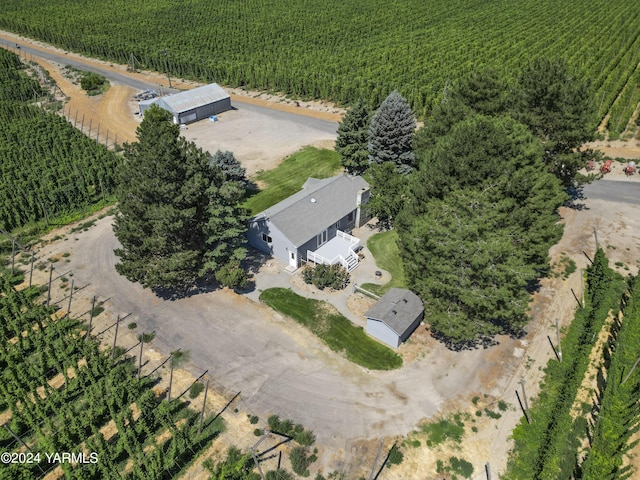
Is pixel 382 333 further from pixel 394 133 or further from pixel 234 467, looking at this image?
pixel 394 133

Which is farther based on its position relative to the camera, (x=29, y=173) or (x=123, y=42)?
(x=123, y=42)

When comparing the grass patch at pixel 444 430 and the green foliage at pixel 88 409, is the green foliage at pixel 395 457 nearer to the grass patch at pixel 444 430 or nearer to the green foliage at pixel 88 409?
the grass patch at pixel 444 430

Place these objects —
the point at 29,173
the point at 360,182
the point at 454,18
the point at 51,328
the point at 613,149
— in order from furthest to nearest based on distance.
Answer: the point at 454,18 → the point at 613,149 → the point at 29,173 → the point at 360,182 → the point at 51,328

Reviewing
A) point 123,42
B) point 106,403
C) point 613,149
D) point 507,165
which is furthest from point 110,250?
point 123,42

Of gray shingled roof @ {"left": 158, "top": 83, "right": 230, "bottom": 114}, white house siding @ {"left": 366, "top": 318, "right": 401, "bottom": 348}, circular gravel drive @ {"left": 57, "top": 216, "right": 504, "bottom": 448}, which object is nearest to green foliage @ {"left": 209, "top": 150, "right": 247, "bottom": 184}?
circular gravel drive @ {"left": 57, "top": 216, "right": 504, "bottom": 448}

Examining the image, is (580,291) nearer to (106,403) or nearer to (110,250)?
(106,403)

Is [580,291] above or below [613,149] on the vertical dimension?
below

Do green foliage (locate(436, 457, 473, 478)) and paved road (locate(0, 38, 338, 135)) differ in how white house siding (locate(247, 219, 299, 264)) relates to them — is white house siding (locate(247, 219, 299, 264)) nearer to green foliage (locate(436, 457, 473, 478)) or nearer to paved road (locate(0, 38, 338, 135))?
green foliage (locate(436, 457, 473, 478))

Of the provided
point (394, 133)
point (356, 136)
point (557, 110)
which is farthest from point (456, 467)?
point (356, 136)
